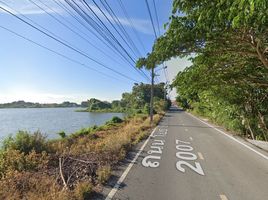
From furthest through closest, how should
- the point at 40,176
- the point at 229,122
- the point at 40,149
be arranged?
the point at 229,122 < the point at 40,149 < the point at 40,176

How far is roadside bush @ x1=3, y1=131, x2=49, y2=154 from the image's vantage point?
12133 mm

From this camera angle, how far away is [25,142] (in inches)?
487

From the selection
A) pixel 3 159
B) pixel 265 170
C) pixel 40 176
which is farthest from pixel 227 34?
pixel 3 159

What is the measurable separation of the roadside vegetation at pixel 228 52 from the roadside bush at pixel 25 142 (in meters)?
5.53

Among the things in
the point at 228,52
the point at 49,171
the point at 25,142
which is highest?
the point at 228,52

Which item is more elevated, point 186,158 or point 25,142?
point 25,142

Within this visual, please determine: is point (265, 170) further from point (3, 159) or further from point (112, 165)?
point (3, 159)

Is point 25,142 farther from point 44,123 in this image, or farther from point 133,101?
point 133,101

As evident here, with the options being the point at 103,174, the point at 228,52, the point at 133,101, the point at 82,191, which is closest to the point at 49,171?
the point at 103,174

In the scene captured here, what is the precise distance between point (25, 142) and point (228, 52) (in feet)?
30.7

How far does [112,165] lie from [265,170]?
5.29 meters

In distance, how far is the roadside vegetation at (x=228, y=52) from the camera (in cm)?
647

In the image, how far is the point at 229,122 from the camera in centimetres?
2608

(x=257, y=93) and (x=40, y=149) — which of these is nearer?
(x=40, y=149)
